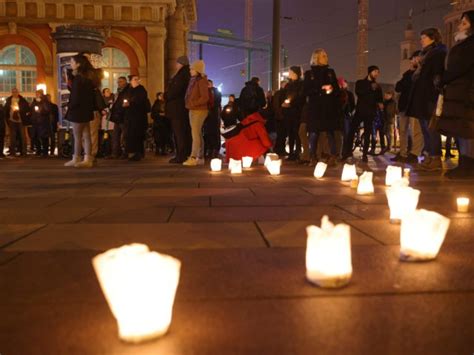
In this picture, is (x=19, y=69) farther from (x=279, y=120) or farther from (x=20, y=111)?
(x=279, y=120)

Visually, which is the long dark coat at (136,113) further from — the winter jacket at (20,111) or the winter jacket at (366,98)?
Answer: the winter jacket at (366,98)

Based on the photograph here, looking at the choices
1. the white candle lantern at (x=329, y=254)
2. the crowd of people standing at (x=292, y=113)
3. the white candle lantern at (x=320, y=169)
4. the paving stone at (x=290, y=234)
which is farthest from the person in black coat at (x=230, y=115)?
the white candle lantern at (x=329, y=254)

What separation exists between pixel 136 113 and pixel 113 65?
1010 centimetres

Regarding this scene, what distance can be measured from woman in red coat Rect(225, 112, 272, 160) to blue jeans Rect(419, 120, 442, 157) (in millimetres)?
2947

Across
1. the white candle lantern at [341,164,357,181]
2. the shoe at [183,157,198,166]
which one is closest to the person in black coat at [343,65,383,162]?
the shoe at [183,157,198,166]

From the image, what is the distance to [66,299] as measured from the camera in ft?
8.34

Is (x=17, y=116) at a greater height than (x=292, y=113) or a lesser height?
lesser

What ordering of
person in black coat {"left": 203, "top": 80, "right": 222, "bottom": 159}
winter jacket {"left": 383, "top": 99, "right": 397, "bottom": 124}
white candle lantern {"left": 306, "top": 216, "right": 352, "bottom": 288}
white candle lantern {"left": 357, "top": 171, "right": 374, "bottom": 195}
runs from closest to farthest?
white candle lantern {"left": 306, "top": 216, "right": 352, "bottom": 288} < white candle lantern {"left": 357, "top": 171, "right": 374, "bottom": 195} < person in black coat {"left": 203, "top": 80, "right": 222, "bottom": 159} < winter jacket {"left": 383, "top": 99, "right": 397, "bottom": 124}

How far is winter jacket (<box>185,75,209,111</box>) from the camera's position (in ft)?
34.3

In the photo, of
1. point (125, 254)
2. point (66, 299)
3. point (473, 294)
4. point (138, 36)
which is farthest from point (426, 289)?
point (138, 36)

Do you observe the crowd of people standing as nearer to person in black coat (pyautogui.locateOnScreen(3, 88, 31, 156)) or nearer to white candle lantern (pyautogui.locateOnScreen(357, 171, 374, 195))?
person in black coat (pyautogui.locateOnScreen(3, 88, 31, 156))

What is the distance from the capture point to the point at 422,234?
10.2 ft

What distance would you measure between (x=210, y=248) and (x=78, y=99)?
24.5 feet

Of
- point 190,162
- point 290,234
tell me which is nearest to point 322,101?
point 190,162
